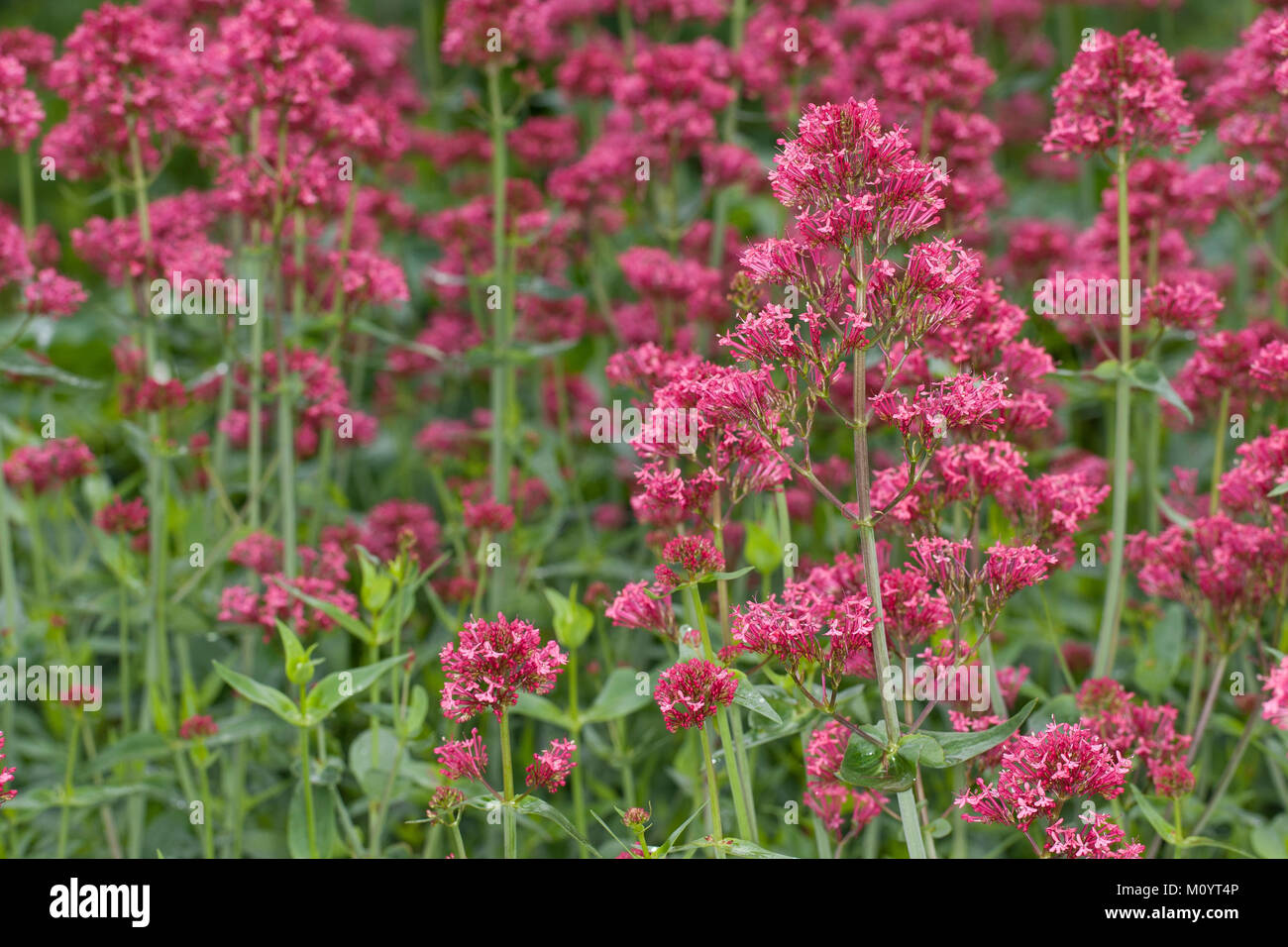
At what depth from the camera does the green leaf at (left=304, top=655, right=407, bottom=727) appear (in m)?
2.38

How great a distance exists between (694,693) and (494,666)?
0.33 metres

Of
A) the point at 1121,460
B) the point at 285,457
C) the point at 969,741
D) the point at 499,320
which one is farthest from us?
the point at 499,320

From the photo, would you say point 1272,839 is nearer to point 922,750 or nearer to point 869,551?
point 922,750

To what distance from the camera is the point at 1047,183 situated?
211 inches

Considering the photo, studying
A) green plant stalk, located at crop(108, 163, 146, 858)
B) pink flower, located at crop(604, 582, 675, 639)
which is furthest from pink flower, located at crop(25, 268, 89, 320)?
pink flower, located at crop(604, 582, 675, 639)

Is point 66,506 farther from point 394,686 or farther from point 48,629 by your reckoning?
point 394,686

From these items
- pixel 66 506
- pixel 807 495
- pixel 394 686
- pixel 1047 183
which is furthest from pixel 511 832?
pixel 1047 183

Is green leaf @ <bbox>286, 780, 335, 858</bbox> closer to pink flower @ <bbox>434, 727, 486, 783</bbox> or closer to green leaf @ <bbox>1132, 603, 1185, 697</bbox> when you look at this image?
pink flower @ <bbox>434, 727, 486, 783</bbox>

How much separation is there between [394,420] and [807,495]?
1604 mm

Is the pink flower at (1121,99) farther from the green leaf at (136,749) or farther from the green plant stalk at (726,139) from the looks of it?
the green leaf at (136,749)

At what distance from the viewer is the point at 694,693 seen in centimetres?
210

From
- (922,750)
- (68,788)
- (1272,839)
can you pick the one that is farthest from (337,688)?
(1272,839)

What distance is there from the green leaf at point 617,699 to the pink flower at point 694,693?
61 centimetres
